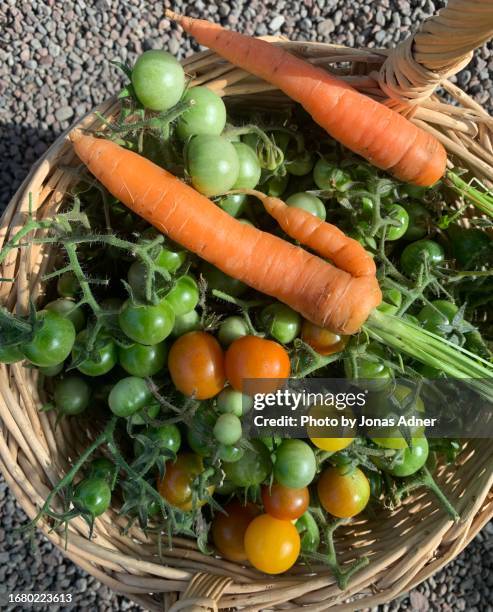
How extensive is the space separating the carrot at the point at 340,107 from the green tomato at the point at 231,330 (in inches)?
16.3

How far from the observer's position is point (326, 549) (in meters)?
1.19

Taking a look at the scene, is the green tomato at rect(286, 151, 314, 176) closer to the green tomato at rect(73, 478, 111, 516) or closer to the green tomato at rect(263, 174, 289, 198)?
the green tomato at rect(263, 174, 289, 198)

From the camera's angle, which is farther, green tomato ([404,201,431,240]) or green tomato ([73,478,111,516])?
green tomato ([404,201,431,240])

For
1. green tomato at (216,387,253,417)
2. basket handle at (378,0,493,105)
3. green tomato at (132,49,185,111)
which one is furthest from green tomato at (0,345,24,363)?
basket handle at (378,0,493,105)

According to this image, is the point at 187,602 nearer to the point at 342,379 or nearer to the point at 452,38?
the point at 342,379

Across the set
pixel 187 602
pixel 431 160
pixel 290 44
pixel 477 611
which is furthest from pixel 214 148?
pixel 477 611

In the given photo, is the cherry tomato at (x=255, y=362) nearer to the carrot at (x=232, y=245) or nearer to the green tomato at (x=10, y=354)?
the carrot at (x=232, y=245)

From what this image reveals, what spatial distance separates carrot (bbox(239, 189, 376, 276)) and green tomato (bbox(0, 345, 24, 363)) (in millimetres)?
484

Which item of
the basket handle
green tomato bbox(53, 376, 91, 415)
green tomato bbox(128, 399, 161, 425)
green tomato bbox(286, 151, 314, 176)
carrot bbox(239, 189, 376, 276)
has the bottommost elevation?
green tomato bbox(53, 376, 91, 415)

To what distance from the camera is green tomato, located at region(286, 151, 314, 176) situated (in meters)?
1.20

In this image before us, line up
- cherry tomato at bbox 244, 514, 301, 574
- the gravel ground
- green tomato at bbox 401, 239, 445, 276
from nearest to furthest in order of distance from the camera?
cherry tomato at bbox 244, 514, 301, 574 < green tomato at bbox 401, 239, 445, 276 < the gravel ground

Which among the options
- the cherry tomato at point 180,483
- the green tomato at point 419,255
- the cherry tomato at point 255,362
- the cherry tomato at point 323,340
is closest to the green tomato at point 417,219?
the green tomato at point 419,255

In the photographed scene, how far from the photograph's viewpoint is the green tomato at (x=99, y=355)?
104 cm

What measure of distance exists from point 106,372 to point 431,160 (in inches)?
28.8
